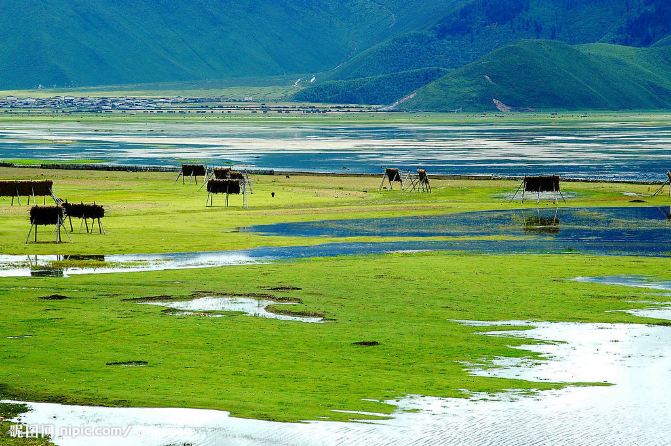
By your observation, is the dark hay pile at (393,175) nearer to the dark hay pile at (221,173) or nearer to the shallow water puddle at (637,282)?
the dark hay pile at (221,173)

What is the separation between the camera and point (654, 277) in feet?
136

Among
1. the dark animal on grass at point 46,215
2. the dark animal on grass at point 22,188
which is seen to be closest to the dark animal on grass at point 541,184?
the dark animal on grass at point 22,188

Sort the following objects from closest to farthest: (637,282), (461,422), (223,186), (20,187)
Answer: (461,422) → (637,282) → (20,187) → (223,186)

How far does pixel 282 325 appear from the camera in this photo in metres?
31.5

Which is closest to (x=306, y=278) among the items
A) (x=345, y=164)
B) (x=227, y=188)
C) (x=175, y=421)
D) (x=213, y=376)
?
(x=213, y=376)

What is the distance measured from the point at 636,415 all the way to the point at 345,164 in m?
87.5

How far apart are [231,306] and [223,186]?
3713 cm

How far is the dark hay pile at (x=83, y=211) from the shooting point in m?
53.8

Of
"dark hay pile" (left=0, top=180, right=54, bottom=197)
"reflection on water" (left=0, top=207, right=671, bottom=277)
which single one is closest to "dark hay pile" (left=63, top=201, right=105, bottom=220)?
"reflection on water" (left=0, top=207, right=671, bottom=277)

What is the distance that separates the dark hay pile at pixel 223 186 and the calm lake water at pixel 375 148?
30.4m

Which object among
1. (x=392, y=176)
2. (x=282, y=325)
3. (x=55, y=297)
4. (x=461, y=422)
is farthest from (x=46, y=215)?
(x=392, y=176)

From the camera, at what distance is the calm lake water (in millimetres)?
106562

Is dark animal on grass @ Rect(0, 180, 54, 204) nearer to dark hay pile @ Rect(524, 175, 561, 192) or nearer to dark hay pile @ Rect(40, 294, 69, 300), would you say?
dark hay pile @ Rect(524, 175, 561, 192)

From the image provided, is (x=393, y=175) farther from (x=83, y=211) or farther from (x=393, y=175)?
(x=83, y=211)
